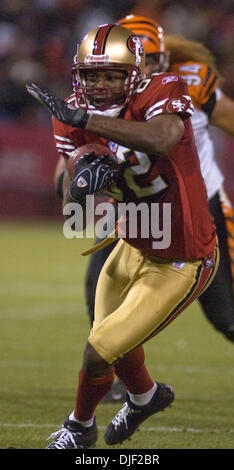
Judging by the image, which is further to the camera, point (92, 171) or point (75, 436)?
point (75, 436)

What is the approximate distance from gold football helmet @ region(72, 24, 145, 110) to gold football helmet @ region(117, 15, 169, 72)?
89cm

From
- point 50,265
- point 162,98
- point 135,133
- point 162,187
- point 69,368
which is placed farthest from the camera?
point 50,265

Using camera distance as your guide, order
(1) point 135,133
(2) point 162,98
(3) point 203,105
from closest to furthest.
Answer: (1) point 135,133 → (2) point 162,98 → (3) point 203,105

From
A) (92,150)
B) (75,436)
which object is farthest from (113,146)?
(75,436)

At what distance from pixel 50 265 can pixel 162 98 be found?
5166mm

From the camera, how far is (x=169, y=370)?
4.45 m

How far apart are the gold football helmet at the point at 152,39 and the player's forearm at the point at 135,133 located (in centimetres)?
121

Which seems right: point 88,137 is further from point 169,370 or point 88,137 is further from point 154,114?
point 169,370

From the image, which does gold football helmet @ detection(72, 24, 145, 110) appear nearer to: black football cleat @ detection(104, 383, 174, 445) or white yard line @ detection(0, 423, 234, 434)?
black football cleat @ detection(104, 383, 174, 445)

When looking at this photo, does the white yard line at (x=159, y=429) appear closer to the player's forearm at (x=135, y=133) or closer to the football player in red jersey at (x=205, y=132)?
the football player in red jersey at (x=205, y=132)

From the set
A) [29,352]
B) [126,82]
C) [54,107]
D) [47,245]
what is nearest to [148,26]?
[126,82]

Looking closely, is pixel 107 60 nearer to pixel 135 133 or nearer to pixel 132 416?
pixel 135 133

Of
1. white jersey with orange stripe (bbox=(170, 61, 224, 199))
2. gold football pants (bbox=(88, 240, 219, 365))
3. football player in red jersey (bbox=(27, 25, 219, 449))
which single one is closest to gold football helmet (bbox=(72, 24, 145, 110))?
football player in red jersey (bbox=(27, 25, 219, 449))

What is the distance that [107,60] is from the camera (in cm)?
289
